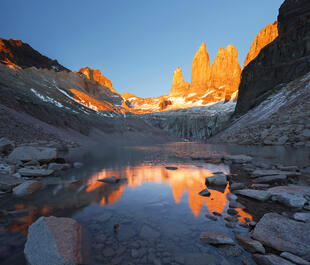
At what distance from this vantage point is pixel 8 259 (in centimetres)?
266

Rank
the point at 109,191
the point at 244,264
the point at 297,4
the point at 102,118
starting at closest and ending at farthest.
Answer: the point at 244,264
the point at 109,191
the point at 297,4
the point at 102,118

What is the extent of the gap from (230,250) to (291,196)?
9.81 ft

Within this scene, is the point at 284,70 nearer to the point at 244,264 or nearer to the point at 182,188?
the point at 182,188

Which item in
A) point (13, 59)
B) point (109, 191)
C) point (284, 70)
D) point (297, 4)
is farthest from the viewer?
point (13, 59)

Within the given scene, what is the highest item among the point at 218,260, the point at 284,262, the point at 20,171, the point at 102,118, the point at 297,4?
the point at 297,4

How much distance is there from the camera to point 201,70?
163 meters

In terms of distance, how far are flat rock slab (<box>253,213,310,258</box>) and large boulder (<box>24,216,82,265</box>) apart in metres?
3.15

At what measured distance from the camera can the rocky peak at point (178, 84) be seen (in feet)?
575

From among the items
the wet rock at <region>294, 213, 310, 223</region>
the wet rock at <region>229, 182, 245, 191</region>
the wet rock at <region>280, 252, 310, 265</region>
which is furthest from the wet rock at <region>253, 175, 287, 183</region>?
the wet rock at <region>280, 252, 310, 265</region>

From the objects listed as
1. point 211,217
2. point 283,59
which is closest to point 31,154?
point 211,217

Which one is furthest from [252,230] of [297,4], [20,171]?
[297,4]

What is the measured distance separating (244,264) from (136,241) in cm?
182

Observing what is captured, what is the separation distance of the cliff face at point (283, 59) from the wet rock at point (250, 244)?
4532 cm

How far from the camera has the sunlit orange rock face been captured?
99938mm
